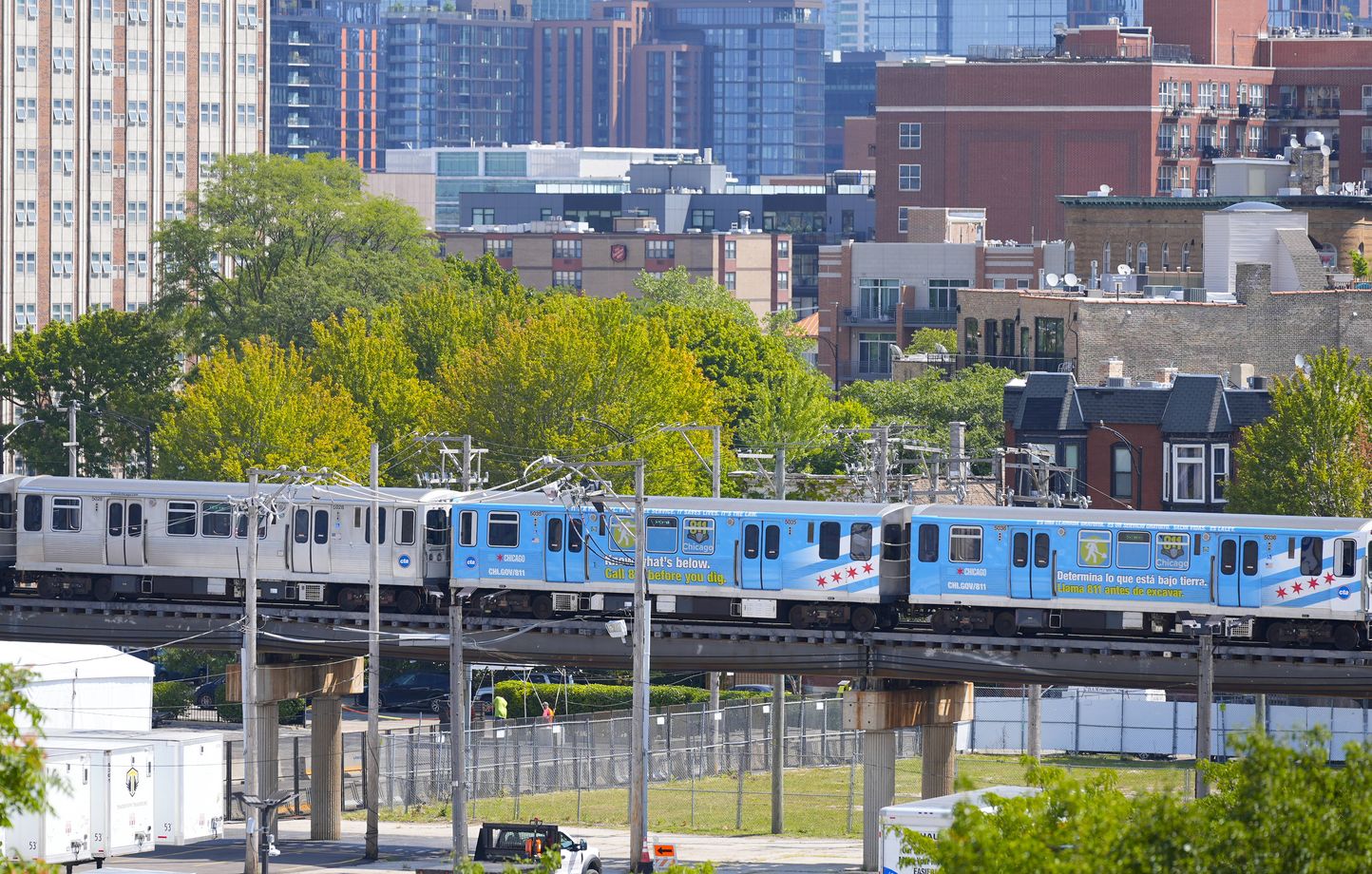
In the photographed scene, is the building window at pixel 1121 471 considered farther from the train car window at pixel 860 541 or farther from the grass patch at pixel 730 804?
the train car window at pixel 860 541

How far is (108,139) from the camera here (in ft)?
550

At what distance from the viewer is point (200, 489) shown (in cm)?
6569

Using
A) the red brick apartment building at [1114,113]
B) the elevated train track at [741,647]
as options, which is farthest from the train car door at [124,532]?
the red brick apartment building at [1114,113]

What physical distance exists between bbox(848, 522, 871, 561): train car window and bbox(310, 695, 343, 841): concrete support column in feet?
49.4

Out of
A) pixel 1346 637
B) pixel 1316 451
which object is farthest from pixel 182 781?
pixel 1316 451

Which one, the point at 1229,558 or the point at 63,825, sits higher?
the point at 1229,558

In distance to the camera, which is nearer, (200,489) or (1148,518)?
(1148,518)

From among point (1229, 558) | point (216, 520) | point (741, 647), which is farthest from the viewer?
point (216, 520)

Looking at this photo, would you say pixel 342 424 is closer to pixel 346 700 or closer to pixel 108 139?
pixel 346 700

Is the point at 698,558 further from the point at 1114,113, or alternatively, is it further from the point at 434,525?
the point at 1114,113

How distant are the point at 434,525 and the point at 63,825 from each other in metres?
19.2

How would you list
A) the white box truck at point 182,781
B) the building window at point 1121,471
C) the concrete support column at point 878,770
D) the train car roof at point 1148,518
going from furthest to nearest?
the building window at point 1121,471 → the concrete support column at point 878,770 → the train car roof at point 1148,518 → the white box truck at point 182,781

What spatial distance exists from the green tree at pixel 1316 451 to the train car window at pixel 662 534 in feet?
74.5

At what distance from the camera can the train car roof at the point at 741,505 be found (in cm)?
5934
